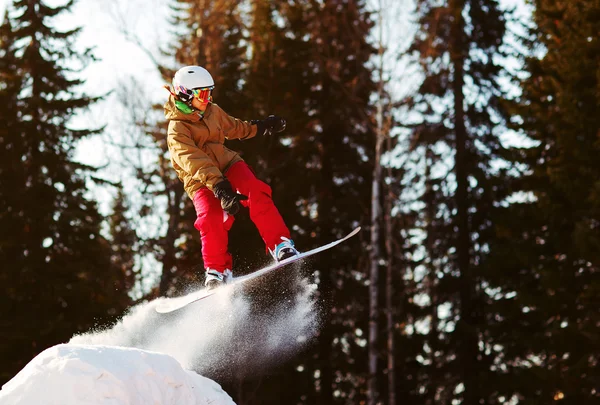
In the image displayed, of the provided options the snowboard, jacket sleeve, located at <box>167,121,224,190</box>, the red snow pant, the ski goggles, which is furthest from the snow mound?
the ski goggles

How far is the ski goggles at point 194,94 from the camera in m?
7.60

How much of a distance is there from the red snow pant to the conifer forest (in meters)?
5.35

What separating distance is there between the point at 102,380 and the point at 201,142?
2480 mm

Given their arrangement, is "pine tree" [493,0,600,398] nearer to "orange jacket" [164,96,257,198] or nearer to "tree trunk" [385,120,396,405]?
"tree trunk" [385,120,396,405]

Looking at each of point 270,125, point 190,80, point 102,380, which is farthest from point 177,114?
point 102,380

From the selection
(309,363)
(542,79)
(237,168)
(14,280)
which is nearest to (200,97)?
(237,168)

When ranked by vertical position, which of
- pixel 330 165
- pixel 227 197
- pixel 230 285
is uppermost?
pixel 227 197

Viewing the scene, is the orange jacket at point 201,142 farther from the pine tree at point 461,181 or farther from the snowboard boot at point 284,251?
the pine tree at point 461,181

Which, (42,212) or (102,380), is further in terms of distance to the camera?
(42,212)

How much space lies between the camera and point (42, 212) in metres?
17.2

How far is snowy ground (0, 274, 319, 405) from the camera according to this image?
264 inches

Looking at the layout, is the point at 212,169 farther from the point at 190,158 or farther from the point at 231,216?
the point at 231,216

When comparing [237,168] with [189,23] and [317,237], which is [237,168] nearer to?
[189,23]

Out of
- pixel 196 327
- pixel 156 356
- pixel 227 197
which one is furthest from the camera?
pixel 196 327
